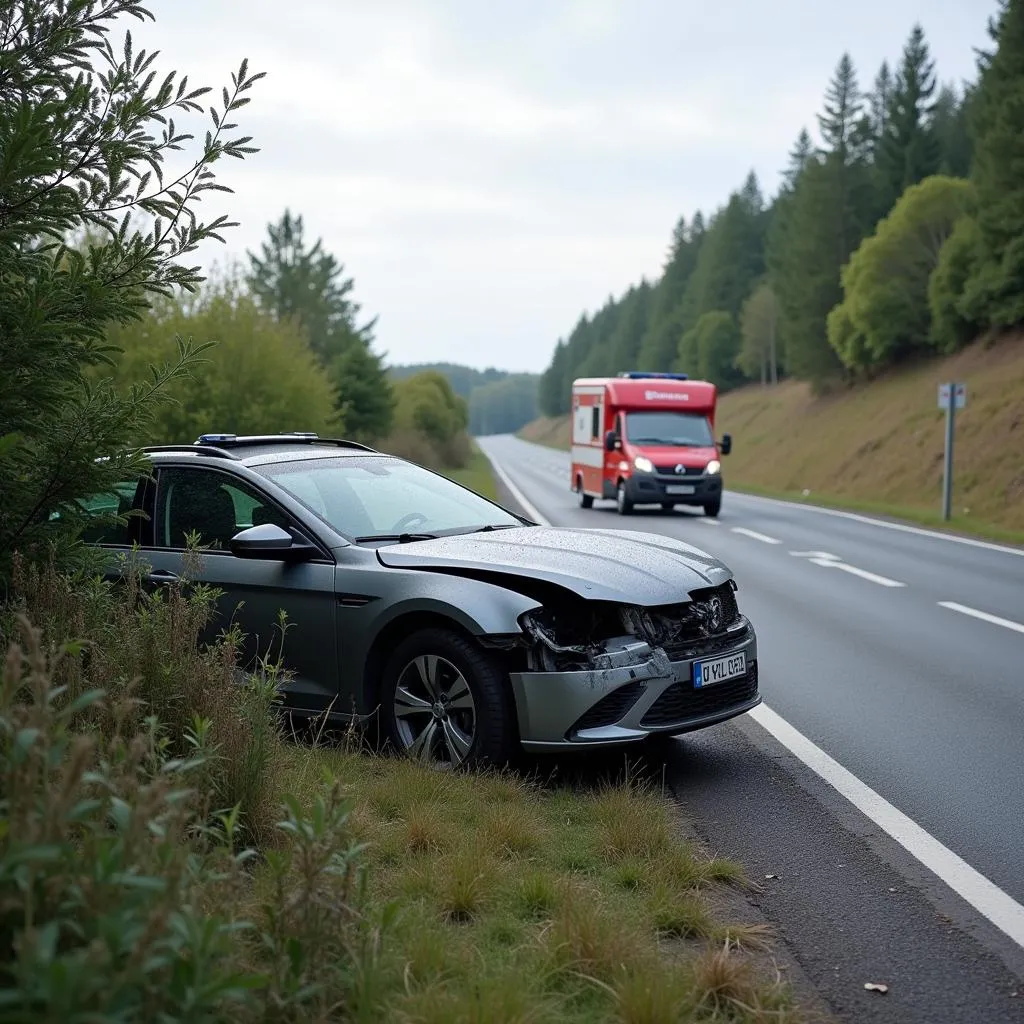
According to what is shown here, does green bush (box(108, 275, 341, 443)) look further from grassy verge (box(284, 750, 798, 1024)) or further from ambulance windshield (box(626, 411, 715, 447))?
grassy verge (box(284, 750, 798, 1024))

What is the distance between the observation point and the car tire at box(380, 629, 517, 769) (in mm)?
5566

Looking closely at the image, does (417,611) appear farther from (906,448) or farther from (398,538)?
(906,448)

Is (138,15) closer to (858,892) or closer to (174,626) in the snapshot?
(174,626)

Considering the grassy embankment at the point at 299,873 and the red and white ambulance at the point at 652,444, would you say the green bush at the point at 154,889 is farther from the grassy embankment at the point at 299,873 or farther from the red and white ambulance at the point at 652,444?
the red and white ambulance at the point at 652,444

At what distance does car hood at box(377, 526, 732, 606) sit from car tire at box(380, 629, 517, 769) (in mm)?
410

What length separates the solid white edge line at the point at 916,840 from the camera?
429 cm

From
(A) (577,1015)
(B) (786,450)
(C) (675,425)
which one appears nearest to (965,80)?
(B) (786,450)

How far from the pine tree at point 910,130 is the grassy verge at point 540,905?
74995mm

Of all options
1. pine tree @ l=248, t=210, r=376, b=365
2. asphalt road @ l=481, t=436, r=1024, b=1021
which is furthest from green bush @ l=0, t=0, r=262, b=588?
pine tree @ l=248, t=210, r=376, b=365

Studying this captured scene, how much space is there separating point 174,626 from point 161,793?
2.37 meters

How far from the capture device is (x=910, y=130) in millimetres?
75062

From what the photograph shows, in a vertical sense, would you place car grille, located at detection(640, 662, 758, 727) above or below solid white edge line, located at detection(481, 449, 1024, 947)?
above

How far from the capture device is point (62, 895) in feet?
7.98

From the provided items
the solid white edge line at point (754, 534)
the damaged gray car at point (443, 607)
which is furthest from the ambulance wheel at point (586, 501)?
the damaged gray car at point (443, 607)
